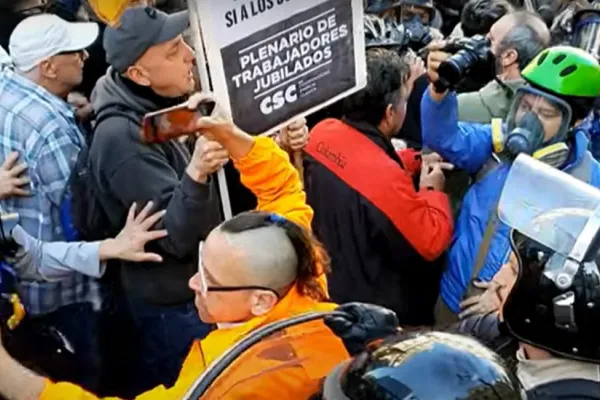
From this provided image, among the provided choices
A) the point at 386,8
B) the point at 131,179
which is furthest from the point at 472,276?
the point at 386,8

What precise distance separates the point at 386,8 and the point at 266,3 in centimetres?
259

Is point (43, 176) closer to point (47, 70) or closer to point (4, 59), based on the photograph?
point (47, 70)

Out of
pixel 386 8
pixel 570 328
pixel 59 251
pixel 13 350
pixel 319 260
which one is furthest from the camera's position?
pixel 386 8

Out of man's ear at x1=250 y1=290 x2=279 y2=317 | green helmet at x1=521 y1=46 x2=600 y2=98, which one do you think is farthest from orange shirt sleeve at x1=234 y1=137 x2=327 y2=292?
green helmet at x1=521 y1=46 x2=600 y2=98

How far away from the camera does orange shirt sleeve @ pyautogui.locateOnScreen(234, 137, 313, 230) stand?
11.2 ft

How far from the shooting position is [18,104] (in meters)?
4.02

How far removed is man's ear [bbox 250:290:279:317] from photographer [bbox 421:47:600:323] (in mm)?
1294

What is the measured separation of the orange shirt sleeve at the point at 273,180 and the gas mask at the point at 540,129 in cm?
96

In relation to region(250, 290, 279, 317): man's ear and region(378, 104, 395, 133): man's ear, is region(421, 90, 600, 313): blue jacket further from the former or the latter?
region(250, 290, 279, 317): man's ear

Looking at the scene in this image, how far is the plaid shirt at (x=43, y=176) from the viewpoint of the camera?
→ 392 cm

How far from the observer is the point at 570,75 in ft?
13.0

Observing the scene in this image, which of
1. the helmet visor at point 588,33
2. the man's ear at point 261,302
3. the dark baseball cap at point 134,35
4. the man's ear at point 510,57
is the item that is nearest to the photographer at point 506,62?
the man's ear at point 510,57

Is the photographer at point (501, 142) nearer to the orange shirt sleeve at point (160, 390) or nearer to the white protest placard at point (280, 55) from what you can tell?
the white protest placard at point (280, 55)

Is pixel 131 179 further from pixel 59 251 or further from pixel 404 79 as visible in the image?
pixel 404 79
